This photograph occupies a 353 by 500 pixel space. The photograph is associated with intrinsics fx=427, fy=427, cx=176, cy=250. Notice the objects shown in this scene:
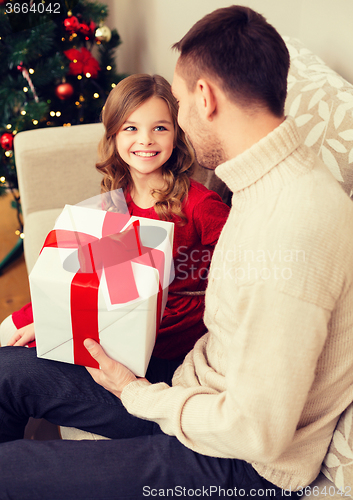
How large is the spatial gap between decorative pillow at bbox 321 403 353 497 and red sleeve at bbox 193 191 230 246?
532mm

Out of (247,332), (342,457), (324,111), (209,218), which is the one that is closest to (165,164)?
(209,218)

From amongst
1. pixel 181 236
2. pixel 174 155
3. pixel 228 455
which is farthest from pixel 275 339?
pixel 174 155

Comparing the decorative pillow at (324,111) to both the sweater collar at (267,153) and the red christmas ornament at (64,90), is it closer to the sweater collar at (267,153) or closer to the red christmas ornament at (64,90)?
the sweater collar at (267,153)

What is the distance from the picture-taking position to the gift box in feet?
2.59

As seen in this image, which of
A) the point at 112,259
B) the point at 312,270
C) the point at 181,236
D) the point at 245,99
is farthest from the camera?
the point at 181,236

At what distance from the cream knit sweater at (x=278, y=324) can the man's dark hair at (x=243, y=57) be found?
7cm

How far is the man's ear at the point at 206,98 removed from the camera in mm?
730

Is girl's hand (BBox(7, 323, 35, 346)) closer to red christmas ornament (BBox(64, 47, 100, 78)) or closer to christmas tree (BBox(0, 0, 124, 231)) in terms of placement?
christmas tree (BBox(0, 0, 124, 231))

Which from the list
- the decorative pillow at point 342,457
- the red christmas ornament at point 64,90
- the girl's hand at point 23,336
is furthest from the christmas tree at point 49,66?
the decorative pillow at point 342,457

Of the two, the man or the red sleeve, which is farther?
the red sleeve

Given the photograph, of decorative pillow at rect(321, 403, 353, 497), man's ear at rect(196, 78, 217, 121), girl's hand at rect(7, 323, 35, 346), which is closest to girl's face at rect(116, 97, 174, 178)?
man's ear at rect(196, 78, 217, 121)

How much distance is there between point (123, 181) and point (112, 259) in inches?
21.0

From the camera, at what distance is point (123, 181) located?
1.32 metres

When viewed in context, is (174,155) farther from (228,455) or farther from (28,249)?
(228,455)
